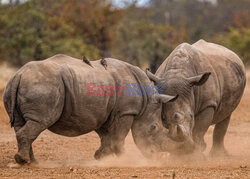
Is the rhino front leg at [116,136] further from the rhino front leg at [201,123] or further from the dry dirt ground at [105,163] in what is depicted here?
the rhino front leg at [201,123]

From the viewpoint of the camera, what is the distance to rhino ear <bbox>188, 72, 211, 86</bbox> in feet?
26.3

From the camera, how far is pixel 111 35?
3028cm

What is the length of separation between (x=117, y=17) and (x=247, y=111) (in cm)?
1760

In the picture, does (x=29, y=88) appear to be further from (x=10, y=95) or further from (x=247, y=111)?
(x=247, y=111)

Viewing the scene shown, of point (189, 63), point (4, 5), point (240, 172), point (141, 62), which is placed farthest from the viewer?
point (141, 62)

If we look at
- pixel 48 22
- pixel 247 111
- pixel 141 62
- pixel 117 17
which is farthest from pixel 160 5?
pixel 247 111

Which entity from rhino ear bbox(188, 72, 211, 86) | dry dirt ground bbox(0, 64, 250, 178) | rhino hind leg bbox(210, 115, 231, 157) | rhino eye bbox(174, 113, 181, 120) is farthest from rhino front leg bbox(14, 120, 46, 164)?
rhino hind leg bbox(210, 115, 231, 157)

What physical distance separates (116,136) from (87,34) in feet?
69.2

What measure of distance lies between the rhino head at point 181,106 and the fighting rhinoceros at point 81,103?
0.68 ft

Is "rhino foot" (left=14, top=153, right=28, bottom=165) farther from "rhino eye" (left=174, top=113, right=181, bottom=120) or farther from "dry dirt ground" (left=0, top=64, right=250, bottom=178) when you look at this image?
"rhino eye" (left=174, top=113, right=181, bottom=120)

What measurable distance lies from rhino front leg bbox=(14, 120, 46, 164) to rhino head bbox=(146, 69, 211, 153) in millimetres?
2035

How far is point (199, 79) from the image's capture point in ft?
26.6

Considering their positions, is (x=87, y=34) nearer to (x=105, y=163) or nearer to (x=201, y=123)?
(x=201, y=123)

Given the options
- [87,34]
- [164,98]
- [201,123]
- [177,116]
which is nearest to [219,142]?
[201,123]
